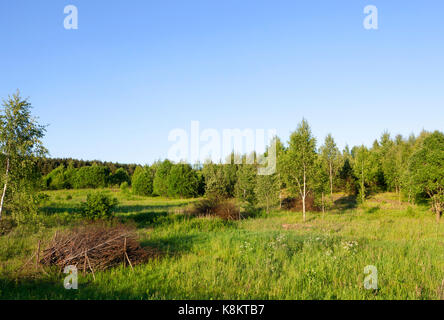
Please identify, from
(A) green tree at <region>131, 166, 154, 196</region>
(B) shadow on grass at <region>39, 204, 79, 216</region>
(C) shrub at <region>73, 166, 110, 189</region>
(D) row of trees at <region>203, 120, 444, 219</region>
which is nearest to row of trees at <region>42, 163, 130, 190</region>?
(C) shrub at <region>73, 166, 110, 189</region>

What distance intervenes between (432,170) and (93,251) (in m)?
24.3

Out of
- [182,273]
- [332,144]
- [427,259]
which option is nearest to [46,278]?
[182,273]

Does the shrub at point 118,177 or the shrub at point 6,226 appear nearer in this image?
the shrub at point 6,226

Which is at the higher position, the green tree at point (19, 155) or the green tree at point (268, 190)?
the green tree at point (19, 155)

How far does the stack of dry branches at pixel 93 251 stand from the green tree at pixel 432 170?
2195 centimetres

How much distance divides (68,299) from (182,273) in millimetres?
3274

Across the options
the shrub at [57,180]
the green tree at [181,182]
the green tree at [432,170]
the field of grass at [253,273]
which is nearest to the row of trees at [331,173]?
the green tree at [432,170]

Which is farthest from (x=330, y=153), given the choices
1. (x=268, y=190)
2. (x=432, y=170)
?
(x=432, y=170)

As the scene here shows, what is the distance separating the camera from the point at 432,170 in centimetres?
1998

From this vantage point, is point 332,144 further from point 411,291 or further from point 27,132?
point 27,132

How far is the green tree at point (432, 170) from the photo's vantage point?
1978cm

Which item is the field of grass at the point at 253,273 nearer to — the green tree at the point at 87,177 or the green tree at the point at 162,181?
Result: the green tree at the point at 162,181

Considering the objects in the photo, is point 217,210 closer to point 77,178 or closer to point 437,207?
point 437,207

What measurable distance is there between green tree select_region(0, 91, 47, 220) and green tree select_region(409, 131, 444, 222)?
26.0m
